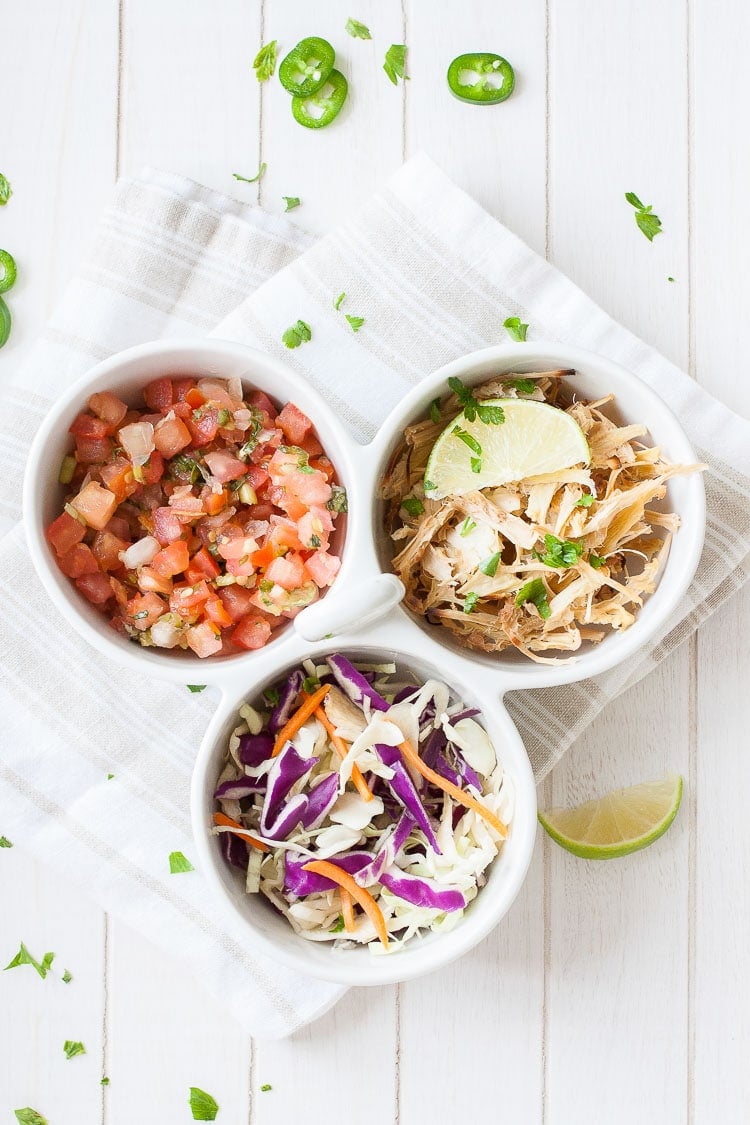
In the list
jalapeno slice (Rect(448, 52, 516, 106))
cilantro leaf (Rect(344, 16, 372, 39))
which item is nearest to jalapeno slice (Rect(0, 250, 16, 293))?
cilantro leaf (Rect(344, 16, 372, 39))

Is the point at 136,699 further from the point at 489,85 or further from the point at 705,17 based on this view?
the point at 705,17

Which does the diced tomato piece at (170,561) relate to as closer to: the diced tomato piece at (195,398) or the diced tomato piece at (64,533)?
the diced tomato piece at (64,533)

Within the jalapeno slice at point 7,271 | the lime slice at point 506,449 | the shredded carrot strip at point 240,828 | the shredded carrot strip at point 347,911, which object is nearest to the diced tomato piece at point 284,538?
the lime slice at point 506,449

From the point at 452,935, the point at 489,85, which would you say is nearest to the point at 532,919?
the point at 452,935

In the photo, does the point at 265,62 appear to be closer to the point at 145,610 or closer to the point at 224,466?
the point at 224,466

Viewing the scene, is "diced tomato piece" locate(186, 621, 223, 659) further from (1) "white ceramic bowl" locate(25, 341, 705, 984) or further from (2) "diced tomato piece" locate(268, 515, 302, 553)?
(2) "diced tomato piece" locate(268, 515, 302, 553)

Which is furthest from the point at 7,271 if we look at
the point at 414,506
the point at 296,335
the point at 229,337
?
the point at 414,506
